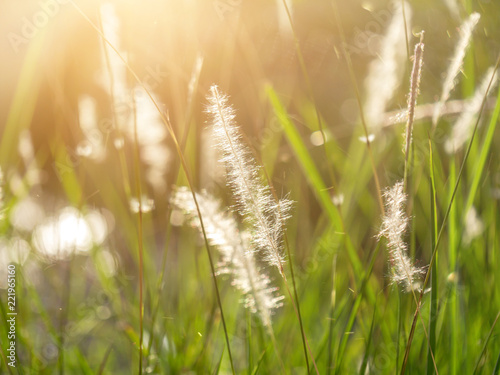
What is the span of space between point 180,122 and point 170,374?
46cm

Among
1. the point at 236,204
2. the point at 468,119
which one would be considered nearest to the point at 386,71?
the point at 468,119

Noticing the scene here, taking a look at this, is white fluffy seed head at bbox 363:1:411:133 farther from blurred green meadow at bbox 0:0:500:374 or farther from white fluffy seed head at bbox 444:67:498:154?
white fluffy seed head at bbox 444:67:498:154

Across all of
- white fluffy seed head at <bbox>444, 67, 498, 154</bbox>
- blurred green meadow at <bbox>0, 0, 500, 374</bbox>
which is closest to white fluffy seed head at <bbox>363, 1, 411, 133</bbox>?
blurred green meadow at <bbox>0, 0, 500, 374</bbox>

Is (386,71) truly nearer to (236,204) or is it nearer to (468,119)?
(468,119)

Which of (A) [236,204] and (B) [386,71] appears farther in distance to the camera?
(B) [386,71]

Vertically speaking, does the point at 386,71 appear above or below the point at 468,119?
above

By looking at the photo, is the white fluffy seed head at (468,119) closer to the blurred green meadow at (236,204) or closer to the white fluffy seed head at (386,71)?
the blurred green meadow at (236,204)

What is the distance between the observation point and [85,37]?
116 cm

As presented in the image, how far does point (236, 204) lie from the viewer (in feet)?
1.90

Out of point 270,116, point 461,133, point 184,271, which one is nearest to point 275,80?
point 270,116

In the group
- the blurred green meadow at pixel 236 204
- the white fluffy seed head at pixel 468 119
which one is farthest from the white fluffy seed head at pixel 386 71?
the white fluffy seed head at pixel 468 119

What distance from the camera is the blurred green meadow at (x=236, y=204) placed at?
2.17ft

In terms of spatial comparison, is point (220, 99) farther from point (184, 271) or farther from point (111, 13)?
point (184, 271)

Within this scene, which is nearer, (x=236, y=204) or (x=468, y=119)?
(x=236, y=204)
